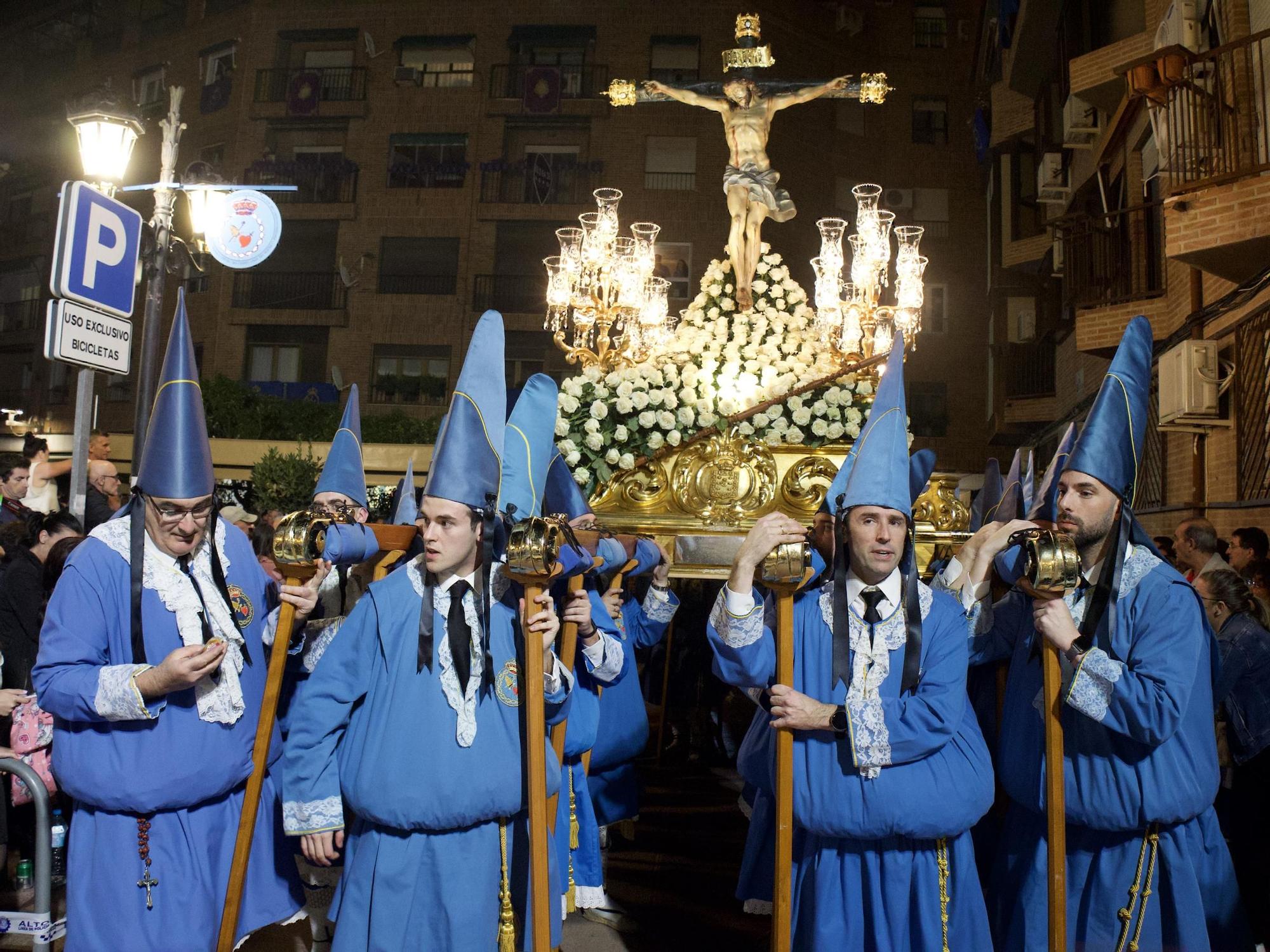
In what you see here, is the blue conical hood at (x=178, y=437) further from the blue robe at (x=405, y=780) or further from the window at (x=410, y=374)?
the window at (x=410, y=374)

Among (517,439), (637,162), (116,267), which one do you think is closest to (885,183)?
(637,162)

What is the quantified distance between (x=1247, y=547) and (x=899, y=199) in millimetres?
17873

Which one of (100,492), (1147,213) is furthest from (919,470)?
(1147,213)

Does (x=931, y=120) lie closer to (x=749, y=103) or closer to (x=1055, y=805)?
(x=749, y=103)

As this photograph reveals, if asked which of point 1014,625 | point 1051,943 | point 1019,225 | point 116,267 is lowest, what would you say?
point 1051,943

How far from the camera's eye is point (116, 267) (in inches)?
216

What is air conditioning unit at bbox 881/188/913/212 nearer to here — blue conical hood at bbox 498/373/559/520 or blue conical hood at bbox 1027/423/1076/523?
blue conical hood at bbox 1027/423/1076/523

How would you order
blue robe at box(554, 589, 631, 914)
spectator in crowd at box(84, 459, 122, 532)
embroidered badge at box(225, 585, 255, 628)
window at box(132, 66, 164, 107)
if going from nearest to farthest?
embroidered badge at box(225, 585, 255, 628) < blue robe at box(554, 589, 631, 914) < spectator in crowd at box(84, 459, 122, 532) < window at box(132, 66, 164, 107)

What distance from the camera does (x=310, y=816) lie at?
2.62m

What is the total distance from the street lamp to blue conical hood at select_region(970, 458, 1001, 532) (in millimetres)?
5229

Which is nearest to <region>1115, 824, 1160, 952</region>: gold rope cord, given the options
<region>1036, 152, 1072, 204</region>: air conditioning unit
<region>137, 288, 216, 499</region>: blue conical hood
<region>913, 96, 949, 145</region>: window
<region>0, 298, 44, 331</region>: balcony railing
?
<region>137, 288, 216, 499</region>: blue conical hood

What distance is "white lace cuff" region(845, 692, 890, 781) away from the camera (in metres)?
2.63

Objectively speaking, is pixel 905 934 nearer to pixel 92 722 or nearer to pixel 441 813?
pixel 441 813

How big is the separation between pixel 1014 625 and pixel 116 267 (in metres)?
4.70
